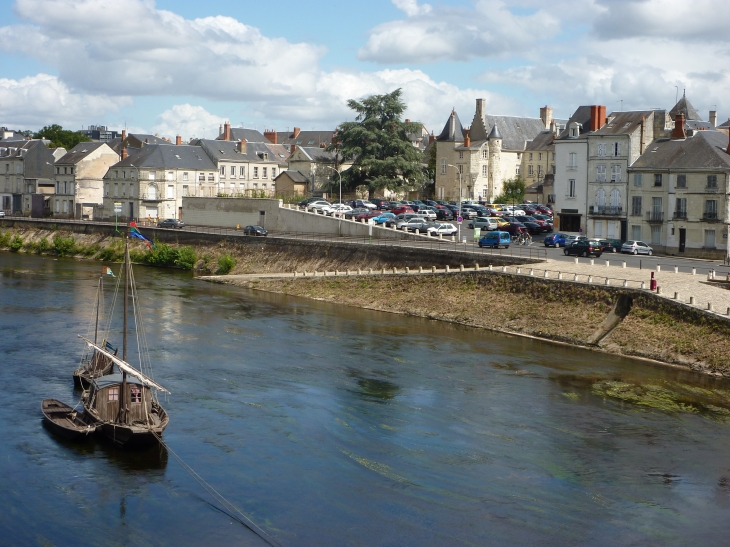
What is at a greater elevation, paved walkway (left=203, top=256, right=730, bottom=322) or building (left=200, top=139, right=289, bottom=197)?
building (left=200, top=139, right=289, bottom=197)

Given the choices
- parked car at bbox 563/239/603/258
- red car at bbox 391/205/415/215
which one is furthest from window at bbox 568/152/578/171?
red car at bbox 391/205/415/215

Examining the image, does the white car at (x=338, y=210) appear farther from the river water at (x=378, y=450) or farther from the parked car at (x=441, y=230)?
the river water at (x=378, y=450)

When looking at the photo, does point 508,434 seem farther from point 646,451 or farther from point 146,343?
point 146,343

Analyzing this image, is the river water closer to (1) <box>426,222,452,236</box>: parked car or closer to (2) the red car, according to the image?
(1) <box>426,222,452,236</box>: parked car

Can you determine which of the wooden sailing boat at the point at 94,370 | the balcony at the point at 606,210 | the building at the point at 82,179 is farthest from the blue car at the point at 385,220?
the wooden sailing boat at the point at 94,370

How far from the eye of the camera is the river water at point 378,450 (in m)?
22.9

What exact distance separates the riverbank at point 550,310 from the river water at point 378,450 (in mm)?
1563

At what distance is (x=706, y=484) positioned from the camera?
2567 centimetres

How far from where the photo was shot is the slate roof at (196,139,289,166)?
9988 cm

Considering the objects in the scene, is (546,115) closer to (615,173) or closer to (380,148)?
(380,148)

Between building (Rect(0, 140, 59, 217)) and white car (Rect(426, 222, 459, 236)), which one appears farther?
building (Rect(0, 140, 59, 217))

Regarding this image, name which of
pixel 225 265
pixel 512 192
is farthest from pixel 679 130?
Result: pixel 512 192

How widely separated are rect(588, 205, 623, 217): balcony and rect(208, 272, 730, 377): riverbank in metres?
20.1

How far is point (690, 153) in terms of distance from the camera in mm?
63688
